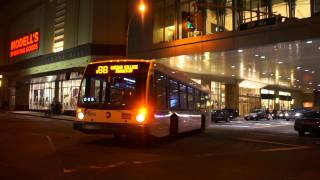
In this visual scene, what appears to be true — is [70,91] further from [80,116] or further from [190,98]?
[80,116]

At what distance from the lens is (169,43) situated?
43188mm

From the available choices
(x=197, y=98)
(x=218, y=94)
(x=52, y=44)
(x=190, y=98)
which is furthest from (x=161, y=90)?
(x=218, y=94)

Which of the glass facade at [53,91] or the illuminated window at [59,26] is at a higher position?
the illuminated window at [59,26]

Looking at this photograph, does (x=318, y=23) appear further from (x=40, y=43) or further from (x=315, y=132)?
(x=40, y=43)

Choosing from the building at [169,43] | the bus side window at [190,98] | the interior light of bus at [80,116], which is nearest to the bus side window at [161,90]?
the interior light of bus at [80,116]

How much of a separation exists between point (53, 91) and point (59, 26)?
9437 mm

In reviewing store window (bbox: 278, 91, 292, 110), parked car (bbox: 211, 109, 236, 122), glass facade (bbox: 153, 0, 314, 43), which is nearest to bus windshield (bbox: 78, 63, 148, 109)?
glass facade (bbox: 153, 0, 314, 43)

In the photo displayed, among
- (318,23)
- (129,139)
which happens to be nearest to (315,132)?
(318,23)

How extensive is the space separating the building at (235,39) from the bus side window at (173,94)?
2904 mm

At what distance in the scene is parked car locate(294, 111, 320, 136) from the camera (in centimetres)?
2684

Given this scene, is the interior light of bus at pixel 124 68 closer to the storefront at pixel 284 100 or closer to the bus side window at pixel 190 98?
the bus side window at pixel 190 98

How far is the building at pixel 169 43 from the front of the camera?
3544 cm

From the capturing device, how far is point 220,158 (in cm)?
1379

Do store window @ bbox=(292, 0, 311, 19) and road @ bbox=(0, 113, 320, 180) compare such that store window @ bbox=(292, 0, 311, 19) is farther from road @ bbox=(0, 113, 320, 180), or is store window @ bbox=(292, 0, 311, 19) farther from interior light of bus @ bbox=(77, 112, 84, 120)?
interior light of bus @ bbox=(77, 112, 84, 120)
